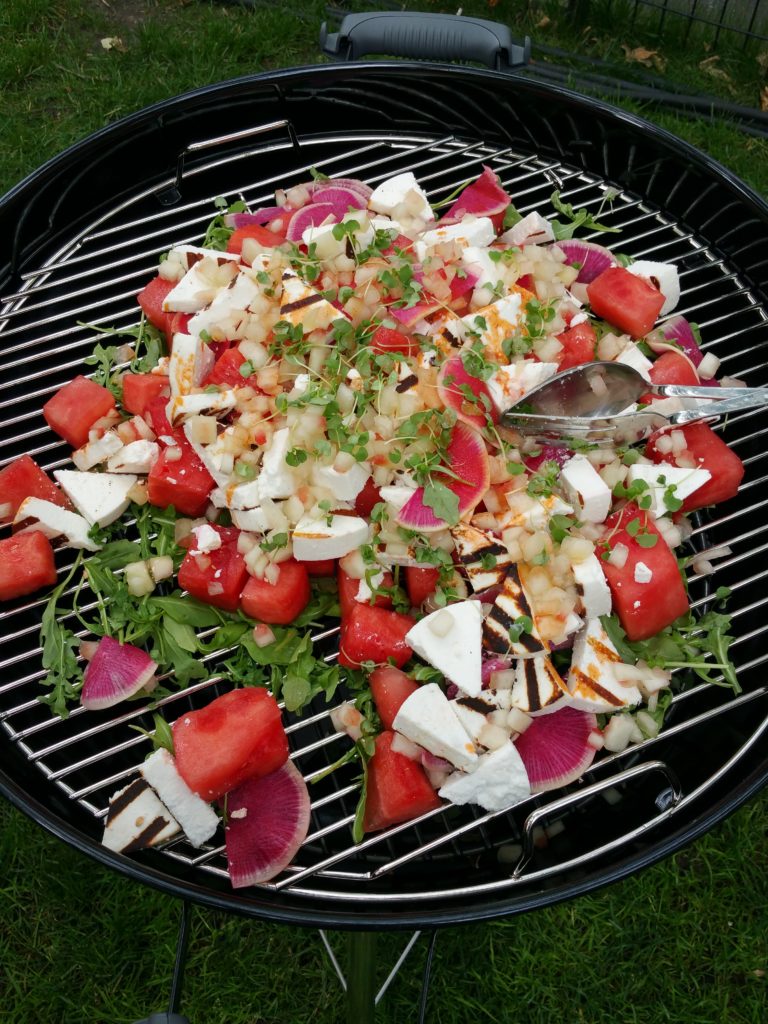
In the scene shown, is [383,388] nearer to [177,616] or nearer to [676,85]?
[177,616]

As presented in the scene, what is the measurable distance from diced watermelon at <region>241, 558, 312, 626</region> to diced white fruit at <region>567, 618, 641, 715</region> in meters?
0.87

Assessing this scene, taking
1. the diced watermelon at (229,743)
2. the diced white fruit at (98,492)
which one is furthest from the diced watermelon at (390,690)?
the diced white fruit at (98,492)

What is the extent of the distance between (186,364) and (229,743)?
4.15ft

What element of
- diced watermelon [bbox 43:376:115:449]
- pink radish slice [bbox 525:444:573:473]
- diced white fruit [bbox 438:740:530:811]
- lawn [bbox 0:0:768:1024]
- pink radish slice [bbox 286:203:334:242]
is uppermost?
pink radish slice [bbox 286:203:334:242]

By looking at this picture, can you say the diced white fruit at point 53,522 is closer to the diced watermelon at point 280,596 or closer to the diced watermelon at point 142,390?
the diced watermelon at point 142,390

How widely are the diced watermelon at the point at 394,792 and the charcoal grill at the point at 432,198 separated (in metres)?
0.09

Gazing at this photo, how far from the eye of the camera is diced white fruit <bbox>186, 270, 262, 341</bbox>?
3.16 m

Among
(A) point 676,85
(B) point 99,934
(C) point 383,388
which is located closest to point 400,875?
(C) point 383,388

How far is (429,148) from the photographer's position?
150 inches

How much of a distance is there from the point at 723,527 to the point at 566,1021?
6.92ft

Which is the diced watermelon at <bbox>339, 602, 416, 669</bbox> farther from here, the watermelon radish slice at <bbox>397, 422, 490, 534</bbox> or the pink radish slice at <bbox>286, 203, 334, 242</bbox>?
the pink radish slice at <bbox>286, 203, 334, 242</bbox>

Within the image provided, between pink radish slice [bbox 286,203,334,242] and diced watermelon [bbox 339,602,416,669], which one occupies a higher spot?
pink radish slice [bbox 286,203,334,242]

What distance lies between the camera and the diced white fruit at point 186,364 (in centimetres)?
307

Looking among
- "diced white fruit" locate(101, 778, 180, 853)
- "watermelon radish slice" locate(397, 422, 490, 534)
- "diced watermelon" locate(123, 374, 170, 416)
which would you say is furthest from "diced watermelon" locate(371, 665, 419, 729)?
"diced watermelon" locate(123, 374, 170, 416)
